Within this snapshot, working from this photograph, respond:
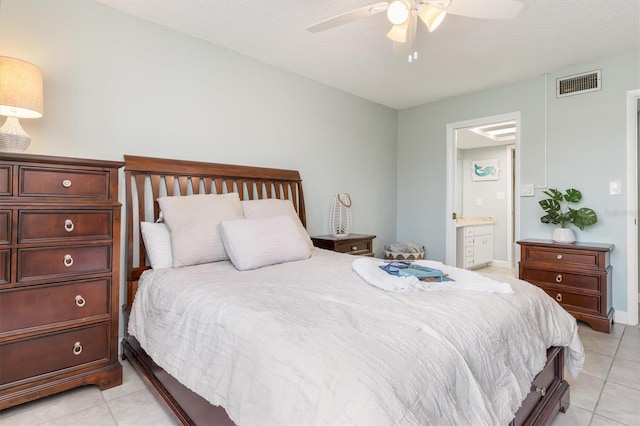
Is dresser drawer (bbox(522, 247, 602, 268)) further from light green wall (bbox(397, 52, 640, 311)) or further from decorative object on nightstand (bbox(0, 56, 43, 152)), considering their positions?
decorative object on nightstand (bbox(0, 56, 43, 152))

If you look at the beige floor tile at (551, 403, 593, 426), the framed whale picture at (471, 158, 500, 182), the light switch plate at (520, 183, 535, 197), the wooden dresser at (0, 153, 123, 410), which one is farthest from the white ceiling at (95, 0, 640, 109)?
the framed whale picture at (471, 158, 500, 182)

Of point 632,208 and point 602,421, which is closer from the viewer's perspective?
point 602,421

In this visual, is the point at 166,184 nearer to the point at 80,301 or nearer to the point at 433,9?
the point at 80,301

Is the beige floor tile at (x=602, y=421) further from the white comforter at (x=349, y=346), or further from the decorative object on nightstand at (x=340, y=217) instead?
the decorative object on nightstand at (x=340, y=217)

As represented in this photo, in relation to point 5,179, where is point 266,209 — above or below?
below

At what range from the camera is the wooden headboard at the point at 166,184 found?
7.65ft

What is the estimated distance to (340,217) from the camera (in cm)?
373

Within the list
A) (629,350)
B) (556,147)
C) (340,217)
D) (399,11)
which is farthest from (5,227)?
(556,147)

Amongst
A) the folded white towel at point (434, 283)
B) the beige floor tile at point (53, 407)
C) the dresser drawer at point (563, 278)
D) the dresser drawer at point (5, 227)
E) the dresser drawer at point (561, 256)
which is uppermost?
the dresser drawer at point (5, 227)

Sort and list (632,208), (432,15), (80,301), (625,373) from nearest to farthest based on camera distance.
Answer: (80,301)
(432,15)
(625,373)
(632,208)

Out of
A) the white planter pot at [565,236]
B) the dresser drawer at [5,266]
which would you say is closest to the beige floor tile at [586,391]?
the white planter pot at [565,236]

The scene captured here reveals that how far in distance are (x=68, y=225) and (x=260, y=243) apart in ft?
3.39

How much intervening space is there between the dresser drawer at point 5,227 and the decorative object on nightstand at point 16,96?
1.36 feet

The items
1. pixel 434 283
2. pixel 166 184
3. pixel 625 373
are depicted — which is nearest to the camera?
pixel 434 283
